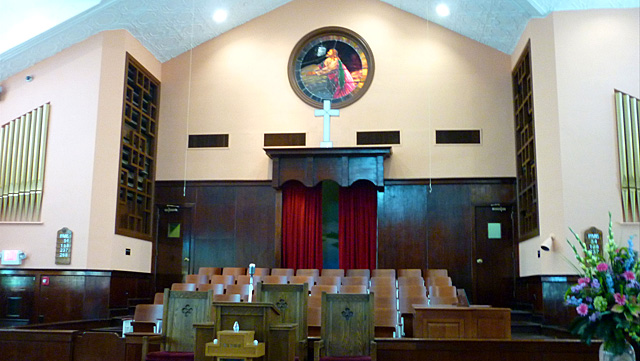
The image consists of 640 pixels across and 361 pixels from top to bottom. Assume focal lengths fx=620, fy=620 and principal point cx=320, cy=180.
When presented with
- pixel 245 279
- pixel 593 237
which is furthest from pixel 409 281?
pixel 593 237

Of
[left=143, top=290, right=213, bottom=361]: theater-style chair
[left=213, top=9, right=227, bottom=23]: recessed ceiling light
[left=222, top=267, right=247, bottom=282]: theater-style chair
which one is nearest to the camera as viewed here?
[left=143, top=290, right=213, bottom=361]: theater-style chair

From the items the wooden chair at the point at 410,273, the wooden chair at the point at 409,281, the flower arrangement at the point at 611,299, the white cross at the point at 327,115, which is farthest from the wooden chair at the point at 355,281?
the flower arrangement at the point at 611,299

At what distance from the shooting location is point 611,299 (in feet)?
11.5

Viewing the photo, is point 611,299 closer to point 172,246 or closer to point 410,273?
point 410,273

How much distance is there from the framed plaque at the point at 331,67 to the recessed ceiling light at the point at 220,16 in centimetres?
139

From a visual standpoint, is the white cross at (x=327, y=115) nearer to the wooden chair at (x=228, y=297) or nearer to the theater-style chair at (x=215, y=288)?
the theater-style chair at (x=215, y=288)

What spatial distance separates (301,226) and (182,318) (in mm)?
5142

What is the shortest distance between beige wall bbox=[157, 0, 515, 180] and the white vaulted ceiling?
0.28 metres

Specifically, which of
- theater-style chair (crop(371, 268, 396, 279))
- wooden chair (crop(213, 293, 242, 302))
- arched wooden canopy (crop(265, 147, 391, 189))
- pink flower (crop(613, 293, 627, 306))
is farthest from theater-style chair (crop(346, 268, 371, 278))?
pink flower (crop(613, 293, 627, 306))

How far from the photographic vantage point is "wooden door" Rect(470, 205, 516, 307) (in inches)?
410

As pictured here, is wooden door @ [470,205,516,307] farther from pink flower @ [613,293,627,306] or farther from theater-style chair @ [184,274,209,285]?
pink flower @ [613,293,627,306]

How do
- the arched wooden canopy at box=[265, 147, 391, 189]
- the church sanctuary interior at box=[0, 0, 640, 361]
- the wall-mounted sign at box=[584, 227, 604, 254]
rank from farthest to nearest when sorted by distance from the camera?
1. the arched wooden canopy at box=[265, 147, 391, 189]
2. the church sanctuary interior at box=[0, 0, 640, 361]
3. the wall-mounted sign at box=[584, 227, 604, 254]

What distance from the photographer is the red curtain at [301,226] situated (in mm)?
10992

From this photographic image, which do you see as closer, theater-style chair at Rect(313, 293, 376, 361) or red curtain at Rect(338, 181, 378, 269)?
theater-style chair at Rect(313, 293, 376, 361)
